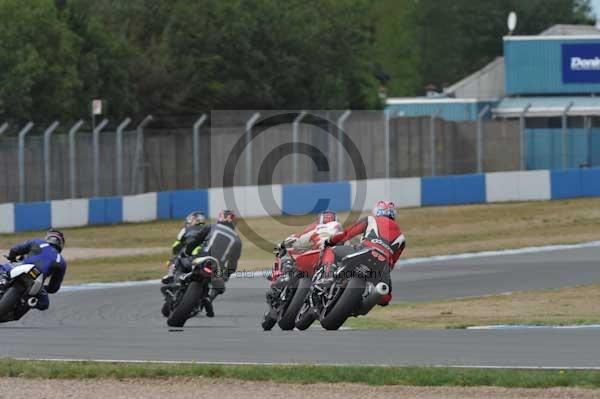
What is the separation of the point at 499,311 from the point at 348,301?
463 centimetres

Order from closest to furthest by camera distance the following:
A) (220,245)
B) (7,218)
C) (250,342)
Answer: (250,342), (220,245), (7,218)

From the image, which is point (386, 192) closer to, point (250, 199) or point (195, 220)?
point (250, 199)

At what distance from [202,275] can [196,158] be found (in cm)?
1683

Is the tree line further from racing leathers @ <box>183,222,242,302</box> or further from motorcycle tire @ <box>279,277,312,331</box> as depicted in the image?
motorcycle tire @ <box>279,277,312,331</box>

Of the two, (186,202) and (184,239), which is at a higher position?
(184,239)

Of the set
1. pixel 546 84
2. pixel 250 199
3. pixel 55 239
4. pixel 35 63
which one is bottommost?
pixel 250 199

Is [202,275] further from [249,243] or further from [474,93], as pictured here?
[474,93]

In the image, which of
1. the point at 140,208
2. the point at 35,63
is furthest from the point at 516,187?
the point at 35,63

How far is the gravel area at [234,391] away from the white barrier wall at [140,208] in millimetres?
21363

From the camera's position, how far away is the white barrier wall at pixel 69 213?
30.2 meters

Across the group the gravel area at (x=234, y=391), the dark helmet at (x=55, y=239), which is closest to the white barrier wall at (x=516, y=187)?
the dark helmet at (x=55, y=239)

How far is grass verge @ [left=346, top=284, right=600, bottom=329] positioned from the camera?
16109 millimetres

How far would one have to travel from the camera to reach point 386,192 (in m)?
34.7

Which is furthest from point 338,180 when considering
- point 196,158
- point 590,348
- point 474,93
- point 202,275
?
point 474,93
